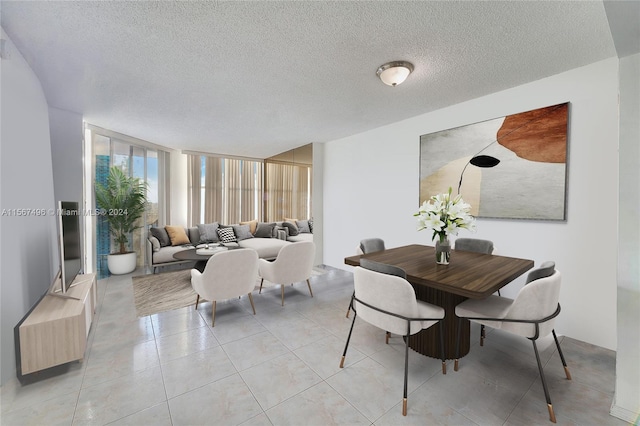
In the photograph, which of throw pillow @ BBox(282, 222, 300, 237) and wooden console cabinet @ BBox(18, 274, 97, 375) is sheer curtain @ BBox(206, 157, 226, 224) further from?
wooden console cabinet @ BBox(18, 274, 97, 375)

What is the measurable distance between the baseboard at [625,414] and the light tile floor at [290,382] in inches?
2.0

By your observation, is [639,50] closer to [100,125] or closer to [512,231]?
[512,231]

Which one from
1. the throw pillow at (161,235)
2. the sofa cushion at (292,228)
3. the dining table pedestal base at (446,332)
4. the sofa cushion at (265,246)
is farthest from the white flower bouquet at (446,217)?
the throw pillow at (161,235)

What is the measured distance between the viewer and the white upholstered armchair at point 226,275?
8.86 feet

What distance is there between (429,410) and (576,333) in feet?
6.39

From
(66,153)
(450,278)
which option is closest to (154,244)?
(66,153)

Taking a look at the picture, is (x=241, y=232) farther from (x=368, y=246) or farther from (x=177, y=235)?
(x=368, y=246)

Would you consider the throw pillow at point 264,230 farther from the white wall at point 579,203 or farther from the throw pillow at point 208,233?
the white wall at point 579,203

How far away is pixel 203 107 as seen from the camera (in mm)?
3404

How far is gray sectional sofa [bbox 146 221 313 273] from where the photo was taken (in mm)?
5059

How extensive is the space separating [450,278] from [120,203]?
5357 millimetres

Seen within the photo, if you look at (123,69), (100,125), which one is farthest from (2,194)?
(100,125)

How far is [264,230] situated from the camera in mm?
6582

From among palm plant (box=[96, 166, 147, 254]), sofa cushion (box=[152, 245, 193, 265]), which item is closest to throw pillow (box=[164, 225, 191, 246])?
sofa cushion (box=[152, 245, 193, 265])
